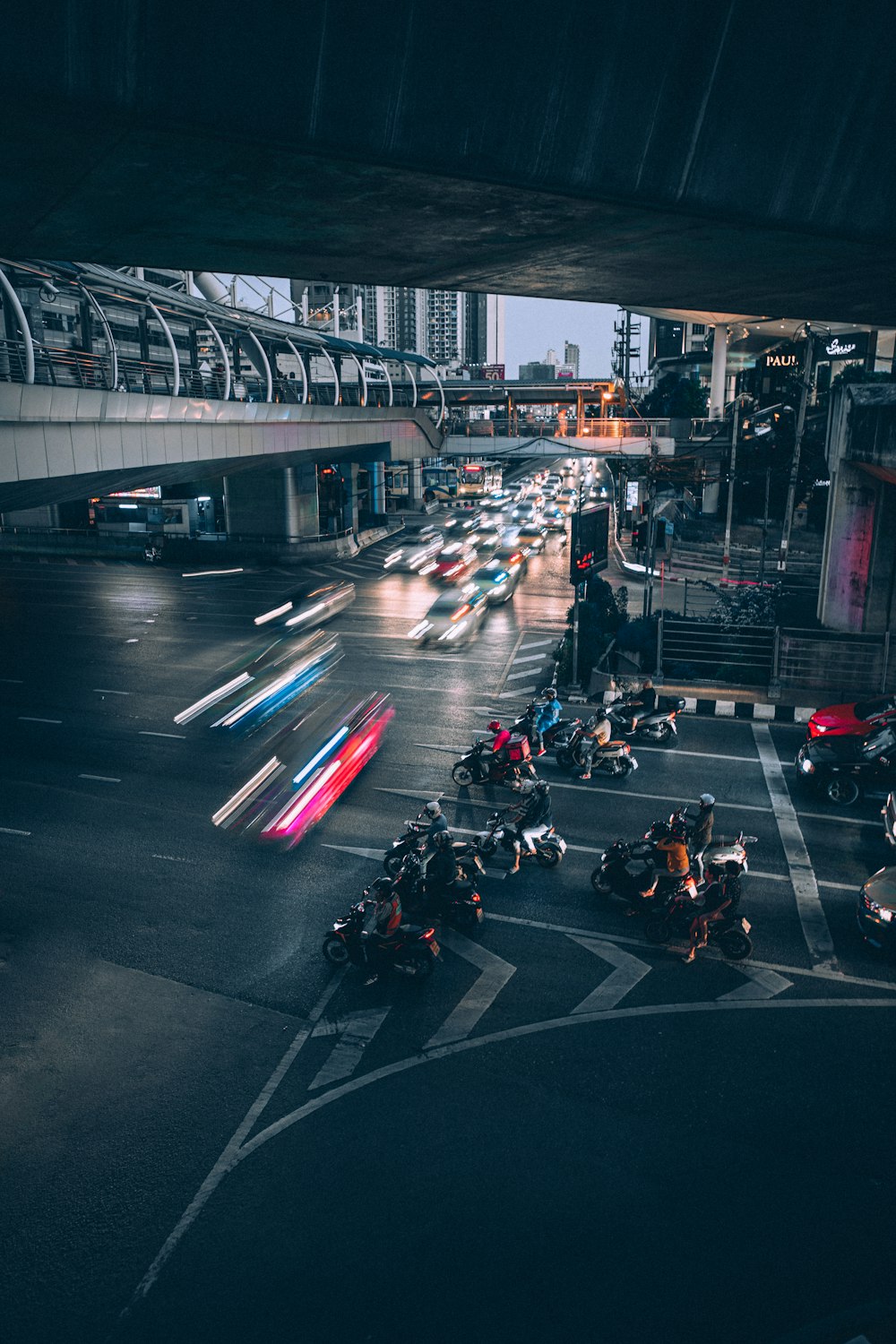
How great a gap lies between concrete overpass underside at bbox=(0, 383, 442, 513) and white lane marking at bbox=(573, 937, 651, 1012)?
15.1m

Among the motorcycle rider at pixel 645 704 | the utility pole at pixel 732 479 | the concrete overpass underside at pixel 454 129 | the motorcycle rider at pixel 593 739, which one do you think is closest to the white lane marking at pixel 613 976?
the motorcycle rider at pixel 593 739

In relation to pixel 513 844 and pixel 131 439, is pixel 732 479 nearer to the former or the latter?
pixel 131 439

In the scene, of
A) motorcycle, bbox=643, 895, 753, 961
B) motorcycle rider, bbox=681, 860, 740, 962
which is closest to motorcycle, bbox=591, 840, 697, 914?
motorcycle, bbox=643, 895, 753, 961

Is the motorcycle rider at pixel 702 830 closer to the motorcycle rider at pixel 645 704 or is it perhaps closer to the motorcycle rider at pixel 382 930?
the motorcycle rider at pixel 382 930

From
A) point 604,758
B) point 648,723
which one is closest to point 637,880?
point 604,758

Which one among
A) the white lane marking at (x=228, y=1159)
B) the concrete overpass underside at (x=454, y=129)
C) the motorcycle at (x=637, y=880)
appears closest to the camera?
the concrete overpass underside at (x=454, y=129)

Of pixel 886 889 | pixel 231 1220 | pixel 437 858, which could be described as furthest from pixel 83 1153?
pixel 886 889

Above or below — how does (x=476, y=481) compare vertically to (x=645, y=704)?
above

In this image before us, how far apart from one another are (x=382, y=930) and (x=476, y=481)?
76128 mm

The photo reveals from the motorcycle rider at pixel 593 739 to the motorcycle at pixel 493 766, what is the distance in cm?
127

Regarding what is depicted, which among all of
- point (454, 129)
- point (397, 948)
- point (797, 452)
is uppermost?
point (454, 129)

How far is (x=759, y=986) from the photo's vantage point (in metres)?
11.1

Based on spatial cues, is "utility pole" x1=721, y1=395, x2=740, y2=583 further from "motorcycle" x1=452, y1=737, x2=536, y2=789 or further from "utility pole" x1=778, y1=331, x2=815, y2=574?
"motorcycle" x1=452, y1=737, x2=536, y2=789

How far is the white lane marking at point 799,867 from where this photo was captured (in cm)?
1195
